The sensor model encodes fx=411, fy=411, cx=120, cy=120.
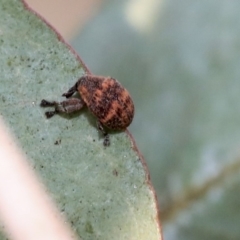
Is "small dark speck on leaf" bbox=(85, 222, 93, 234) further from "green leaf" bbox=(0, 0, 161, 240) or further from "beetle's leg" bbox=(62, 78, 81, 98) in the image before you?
"beetle's leg" bbox=(62, 78, 81, 98)

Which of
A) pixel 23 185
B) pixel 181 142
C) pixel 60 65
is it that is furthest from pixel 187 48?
pixel 23 185

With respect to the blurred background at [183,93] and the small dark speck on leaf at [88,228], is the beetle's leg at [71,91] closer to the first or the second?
the small dark speck on leaf at [88,228]

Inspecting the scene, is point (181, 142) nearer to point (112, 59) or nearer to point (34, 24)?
point (112, 59)

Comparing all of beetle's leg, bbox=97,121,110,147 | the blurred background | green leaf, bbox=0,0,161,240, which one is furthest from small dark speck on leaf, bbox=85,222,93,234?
the blurred background

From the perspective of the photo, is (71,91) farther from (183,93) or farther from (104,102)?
(183,93)

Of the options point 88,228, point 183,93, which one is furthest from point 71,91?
point 183,93

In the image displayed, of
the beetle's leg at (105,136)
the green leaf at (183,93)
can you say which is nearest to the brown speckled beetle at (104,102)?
the beetle's leg at (105,136)

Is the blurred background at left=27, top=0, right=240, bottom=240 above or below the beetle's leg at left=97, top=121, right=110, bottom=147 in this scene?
below

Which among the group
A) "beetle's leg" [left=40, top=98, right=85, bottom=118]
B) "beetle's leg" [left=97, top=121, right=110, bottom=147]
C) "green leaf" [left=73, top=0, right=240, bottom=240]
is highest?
"beetle's leg" [left=40, top=98, right=85, bottom=118]

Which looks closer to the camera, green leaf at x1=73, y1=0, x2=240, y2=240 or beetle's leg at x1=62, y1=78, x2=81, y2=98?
beetle's leg at x1=62, y1=78, x2=81, y2=98
